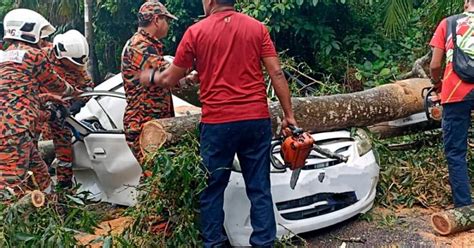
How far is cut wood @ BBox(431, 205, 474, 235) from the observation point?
4445 millimetres

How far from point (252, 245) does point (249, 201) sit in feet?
1.09

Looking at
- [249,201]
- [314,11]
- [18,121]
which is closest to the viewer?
[249,201]

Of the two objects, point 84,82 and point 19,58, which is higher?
point 19,58

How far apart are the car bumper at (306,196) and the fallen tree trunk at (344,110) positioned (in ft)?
1.65

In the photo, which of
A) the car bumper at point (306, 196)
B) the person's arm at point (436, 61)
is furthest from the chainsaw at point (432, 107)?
the car bumper at point (306, 196)

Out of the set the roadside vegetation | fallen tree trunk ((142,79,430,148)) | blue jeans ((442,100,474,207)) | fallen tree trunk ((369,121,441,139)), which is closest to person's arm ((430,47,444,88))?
blue jeans ((442,100,474,207))

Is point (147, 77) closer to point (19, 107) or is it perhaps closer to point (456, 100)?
point (19, 107)

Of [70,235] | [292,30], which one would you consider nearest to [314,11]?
[292,30]

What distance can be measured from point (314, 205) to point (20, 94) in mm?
2621

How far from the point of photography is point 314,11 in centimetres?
874

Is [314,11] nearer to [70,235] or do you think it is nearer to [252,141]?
[252,141]

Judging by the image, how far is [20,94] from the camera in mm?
4852

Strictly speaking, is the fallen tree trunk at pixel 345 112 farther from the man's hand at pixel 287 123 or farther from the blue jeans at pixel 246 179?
the man's hand at pixel 287 123

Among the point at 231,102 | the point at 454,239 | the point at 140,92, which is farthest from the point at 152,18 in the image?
the point at 454,239
